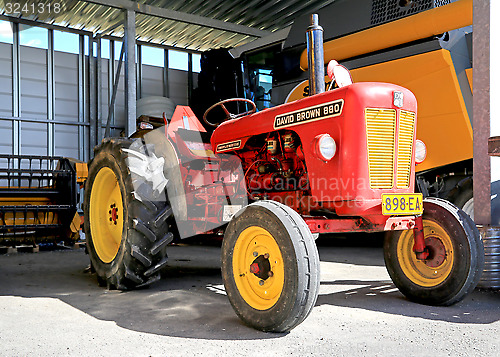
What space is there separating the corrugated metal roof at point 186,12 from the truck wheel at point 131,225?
17.4ft

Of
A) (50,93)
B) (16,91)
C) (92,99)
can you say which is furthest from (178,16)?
(16,91)

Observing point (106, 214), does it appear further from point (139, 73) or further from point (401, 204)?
point (139, 73)

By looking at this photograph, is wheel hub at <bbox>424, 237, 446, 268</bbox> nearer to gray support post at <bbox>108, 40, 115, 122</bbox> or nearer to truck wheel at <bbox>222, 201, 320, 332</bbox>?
truck wheel at <bbox>222, 201, 320, 332</bbox>

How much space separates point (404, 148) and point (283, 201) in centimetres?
89

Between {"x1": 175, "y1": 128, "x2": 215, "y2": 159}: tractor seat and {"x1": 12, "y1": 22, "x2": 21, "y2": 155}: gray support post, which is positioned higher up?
{"x1": 12, "y1": 22, "x2": 21, "y2": 155}: gray support post

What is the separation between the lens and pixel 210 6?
29.7ft

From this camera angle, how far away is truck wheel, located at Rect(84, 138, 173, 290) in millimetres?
3393

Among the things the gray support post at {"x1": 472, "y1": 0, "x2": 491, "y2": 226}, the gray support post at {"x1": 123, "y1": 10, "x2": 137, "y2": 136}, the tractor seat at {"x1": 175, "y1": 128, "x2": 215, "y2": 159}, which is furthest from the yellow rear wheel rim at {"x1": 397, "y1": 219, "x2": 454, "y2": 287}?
the gray support post at {"x1": 123, "y1": 10, "x2": 137, "y2": 136}

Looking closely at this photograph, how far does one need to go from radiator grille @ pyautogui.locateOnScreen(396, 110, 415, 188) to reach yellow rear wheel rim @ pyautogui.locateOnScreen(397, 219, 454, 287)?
20.0 inches

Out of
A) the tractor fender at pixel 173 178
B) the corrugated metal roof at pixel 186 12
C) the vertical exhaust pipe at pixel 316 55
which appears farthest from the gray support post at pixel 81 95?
the vertical exhaust pipe at pixel 316 55

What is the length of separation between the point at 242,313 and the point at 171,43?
1079cm

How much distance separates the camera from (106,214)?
13.7 ft

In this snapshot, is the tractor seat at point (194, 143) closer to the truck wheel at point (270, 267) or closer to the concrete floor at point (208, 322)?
the concrete floor at point (208, 322)

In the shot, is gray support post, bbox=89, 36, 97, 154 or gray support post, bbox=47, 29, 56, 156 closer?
gray support post, bbox=47, 29, 56, 156
